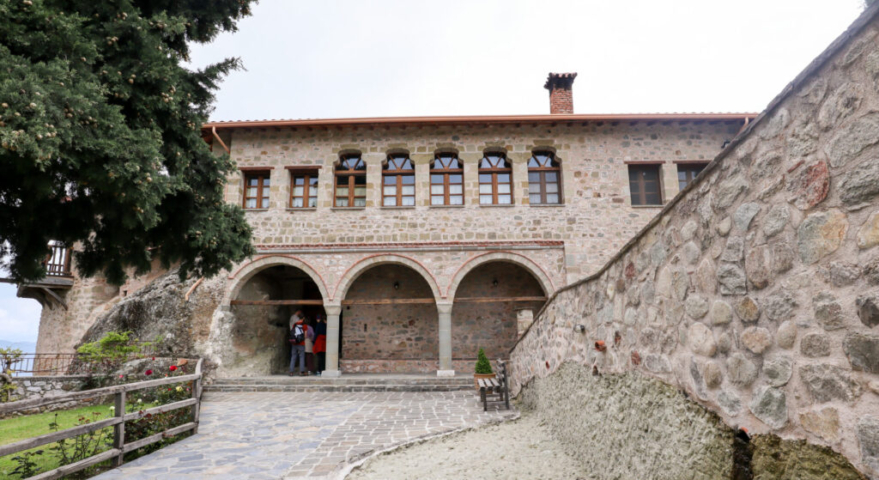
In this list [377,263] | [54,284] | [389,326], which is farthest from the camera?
[54,284]

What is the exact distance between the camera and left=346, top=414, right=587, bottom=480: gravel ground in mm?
4000

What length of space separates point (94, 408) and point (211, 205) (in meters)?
6.54

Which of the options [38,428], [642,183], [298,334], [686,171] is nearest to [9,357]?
[38,428]

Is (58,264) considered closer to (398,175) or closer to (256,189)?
(256,189)

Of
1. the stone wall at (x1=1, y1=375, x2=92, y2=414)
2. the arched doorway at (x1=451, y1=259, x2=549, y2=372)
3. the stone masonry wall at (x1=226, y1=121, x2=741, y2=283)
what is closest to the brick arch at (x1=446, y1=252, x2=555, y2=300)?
the stone masonry wall at (x1=226, y1=121, x2=741, y2=283)

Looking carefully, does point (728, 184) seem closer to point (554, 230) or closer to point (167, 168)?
point (167, 168)

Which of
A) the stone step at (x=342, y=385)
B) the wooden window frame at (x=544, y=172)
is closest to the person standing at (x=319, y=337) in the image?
the stone step at (x=342, y=385)

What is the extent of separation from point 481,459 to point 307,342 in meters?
8.63

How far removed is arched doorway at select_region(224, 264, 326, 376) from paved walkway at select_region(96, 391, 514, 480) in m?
2.17

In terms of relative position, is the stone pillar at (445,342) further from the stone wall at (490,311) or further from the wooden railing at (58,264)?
the wooden railing at (58,264)

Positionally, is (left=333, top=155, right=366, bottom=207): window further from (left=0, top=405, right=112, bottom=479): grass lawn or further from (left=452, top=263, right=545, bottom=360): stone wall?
(left=0, top=405, right=112, bottom=479): grass lawn

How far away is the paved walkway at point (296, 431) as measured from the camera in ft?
14.3

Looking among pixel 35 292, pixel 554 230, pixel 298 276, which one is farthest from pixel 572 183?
pixel 35 292

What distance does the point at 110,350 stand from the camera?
32.7ft
